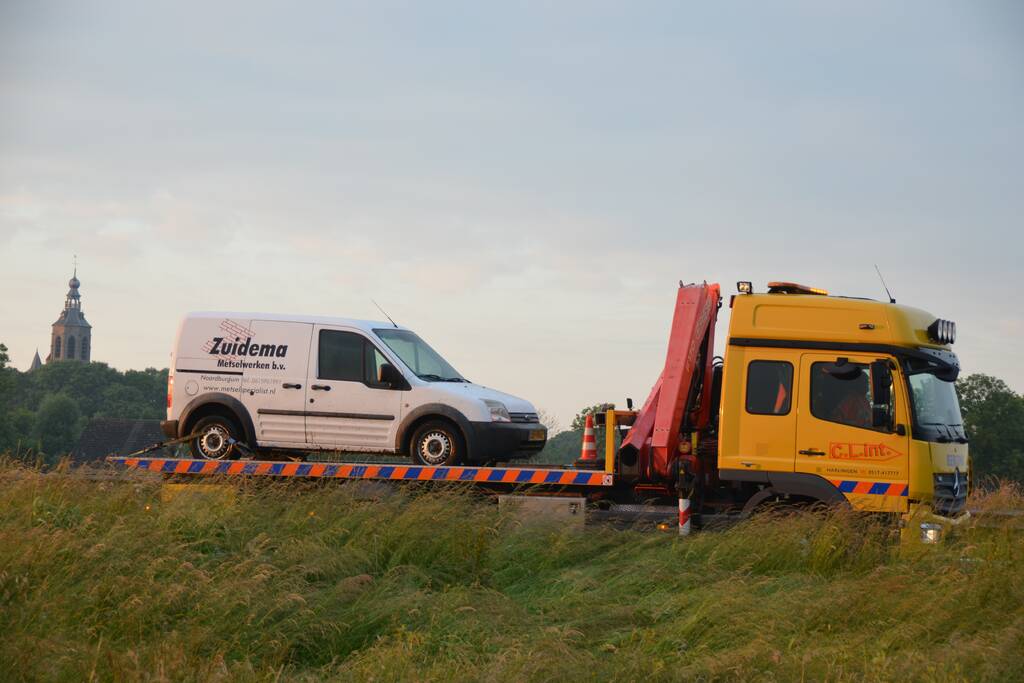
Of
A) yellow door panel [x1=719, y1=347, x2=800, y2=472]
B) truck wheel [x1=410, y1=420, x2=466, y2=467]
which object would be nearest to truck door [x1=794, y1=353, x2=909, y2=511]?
yellow door panel [x1=719, y1=347, x2=800, y2=472]

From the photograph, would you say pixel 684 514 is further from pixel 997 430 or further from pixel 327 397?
pixel 997 430

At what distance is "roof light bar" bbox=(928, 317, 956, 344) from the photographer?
11992mm

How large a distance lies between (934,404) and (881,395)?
71cm

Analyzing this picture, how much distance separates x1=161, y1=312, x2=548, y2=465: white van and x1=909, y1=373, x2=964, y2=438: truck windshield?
426 cm

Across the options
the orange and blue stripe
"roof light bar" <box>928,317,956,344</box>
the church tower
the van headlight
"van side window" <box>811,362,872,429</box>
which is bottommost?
the orange and blue stripe

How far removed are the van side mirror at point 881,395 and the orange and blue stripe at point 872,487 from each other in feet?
1.79

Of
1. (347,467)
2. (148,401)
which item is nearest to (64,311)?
(148,401)

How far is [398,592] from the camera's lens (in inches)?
366

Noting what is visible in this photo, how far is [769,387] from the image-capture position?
11945 mm

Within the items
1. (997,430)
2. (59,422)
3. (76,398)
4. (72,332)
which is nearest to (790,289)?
(997,430)

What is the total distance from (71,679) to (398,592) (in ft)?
10.3

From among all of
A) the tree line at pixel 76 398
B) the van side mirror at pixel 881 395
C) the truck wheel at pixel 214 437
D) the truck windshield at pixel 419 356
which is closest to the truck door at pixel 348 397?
the truck windshield at pixel 419 356

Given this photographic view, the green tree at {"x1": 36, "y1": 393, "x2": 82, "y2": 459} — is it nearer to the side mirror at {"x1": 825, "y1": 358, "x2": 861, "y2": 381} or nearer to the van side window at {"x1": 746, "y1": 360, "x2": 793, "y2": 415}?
the van side window at {"x1": 746, "y1": 360, "x2": 793, "y2": 415}

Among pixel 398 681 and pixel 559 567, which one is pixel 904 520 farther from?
pixel 398 681
